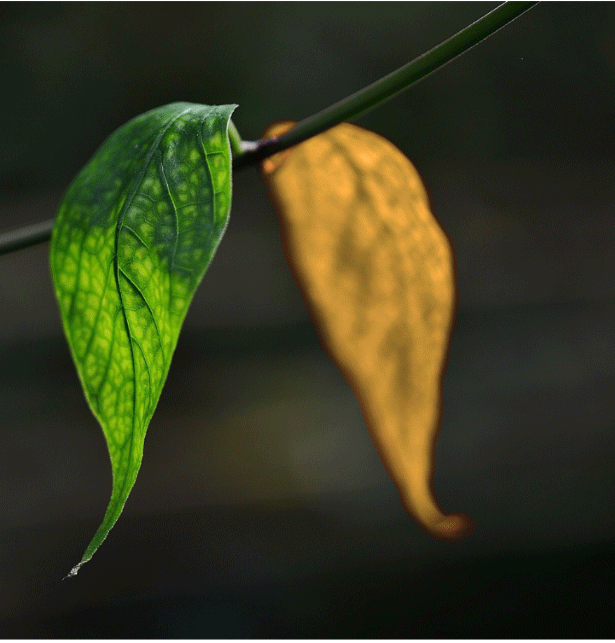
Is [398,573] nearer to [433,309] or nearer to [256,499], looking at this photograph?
[256,499]

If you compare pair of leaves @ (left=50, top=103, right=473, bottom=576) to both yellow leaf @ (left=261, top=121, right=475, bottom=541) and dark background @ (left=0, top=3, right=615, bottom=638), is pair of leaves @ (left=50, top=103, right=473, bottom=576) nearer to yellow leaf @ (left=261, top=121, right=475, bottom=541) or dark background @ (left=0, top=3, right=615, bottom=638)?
yellow leaf @ (left=261, top=121, right=475, bottom=541)

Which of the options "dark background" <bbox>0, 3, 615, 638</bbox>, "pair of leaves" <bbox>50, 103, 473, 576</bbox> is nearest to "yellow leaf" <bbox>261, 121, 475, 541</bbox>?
"pair of leaves" <bbox>50, 103, 473, 576</bbox>

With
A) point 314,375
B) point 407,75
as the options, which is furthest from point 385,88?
point 314,375

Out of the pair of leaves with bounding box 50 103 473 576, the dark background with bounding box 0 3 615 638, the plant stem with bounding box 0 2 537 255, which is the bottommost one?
the dark background with bounding box 0 3 615 638

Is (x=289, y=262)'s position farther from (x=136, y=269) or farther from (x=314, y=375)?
(x=314, y=375)

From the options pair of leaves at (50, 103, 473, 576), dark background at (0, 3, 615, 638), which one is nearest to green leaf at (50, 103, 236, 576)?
pair of leaves at (50, 103, 473, 576)

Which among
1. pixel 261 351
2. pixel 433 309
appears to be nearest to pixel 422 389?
pixel 433 309

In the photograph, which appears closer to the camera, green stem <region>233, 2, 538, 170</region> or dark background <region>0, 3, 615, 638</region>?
green stem <region>233, 2, 538, 170</region>

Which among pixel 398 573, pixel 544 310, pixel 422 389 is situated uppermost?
pixel 422 389

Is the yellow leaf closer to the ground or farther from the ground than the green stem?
closer to the ground
